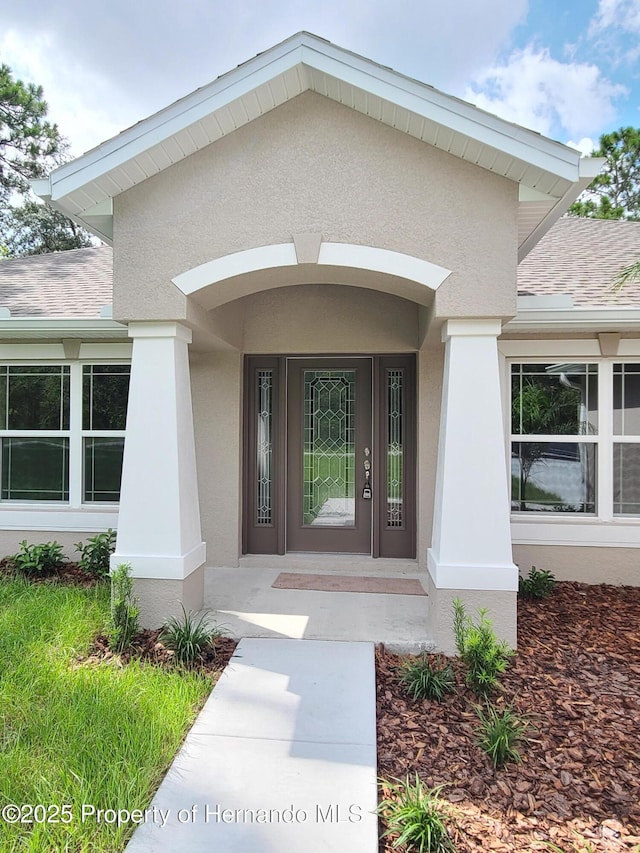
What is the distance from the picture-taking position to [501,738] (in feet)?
10.6

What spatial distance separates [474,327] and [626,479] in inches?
139

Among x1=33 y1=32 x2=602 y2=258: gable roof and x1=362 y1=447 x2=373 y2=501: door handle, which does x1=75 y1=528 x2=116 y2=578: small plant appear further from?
x1=33 y1=32 x2=602 y2=258: gable roof

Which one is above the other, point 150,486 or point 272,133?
point 272,133

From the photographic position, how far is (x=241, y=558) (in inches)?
278

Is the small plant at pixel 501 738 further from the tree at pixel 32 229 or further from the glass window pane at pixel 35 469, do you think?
the tree at pixel 32 229

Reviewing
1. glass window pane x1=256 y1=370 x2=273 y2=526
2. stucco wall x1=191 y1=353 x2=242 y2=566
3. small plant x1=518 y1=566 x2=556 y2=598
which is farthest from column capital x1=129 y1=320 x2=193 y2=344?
small plant x1=518 y1=566 x2=556 y2=598

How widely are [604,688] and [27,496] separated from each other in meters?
7.49

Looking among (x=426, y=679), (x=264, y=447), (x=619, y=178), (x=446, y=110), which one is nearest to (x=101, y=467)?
(x=264, y=447)

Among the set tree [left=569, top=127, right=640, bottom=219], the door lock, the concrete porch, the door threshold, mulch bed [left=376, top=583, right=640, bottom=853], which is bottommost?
mulch bed [left=376, top=583, right=640, bottom=853]

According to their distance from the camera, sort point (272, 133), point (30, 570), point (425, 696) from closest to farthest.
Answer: point (425, 696), point (272, 133), point (30, 570)

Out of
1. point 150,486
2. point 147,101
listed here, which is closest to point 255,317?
point 150,486

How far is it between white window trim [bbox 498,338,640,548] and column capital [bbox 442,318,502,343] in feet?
6.91

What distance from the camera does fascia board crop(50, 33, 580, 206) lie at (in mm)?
4340

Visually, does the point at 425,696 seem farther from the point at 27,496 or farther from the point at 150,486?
the point at 27,496
